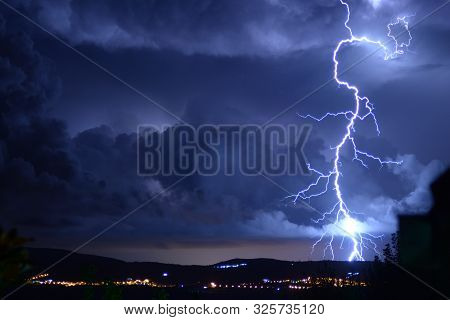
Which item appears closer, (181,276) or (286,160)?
(286,160)

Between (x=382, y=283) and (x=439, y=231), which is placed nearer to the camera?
(x=439, y=231)

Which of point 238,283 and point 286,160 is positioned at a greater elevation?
point 286,160

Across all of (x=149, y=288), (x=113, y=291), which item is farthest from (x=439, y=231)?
(x=149, y=288)

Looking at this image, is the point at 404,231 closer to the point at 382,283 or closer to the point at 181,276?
the point at 382,283

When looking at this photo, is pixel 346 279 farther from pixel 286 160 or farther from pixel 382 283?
pixel 286 160

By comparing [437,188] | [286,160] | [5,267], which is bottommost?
[5,267]

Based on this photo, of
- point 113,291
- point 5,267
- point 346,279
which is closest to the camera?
point 5,267
